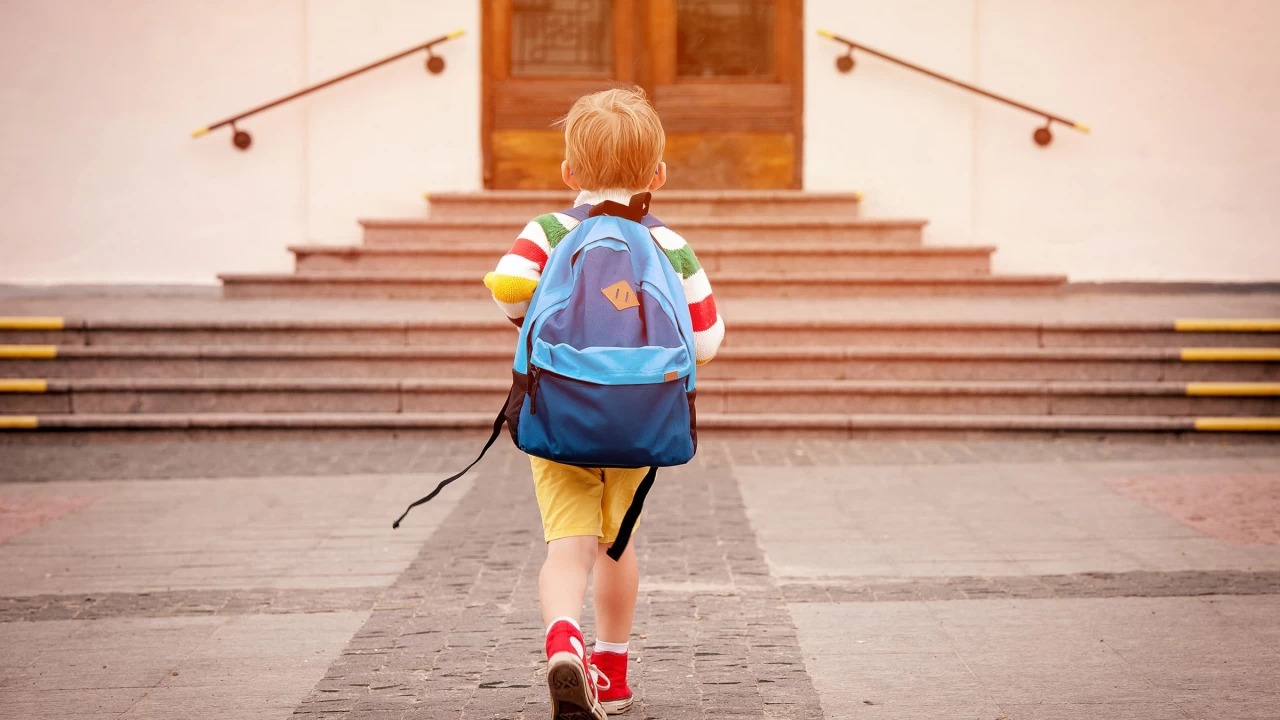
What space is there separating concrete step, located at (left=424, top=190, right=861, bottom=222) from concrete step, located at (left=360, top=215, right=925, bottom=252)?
0.21 m

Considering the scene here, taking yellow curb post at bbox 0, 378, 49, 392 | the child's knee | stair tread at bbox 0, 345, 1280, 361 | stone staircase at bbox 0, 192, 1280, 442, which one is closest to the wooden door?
stone staircase at bbox 0, 192, 1280, 442

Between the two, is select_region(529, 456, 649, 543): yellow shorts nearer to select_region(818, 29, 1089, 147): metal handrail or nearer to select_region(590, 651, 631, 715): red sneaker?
select_region(590, 651, 631, 715): red sneaker

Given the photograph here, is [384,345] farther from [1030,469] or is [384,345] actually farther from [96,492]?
Result: [1030,469]

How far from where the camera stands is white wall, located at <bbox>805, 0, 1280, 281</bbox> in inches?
429

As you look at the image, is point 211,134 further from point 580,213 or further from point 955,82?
point 580,213

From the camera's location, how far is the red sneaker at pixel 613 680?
3.40m

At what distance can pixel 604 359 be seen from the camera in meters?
2.99

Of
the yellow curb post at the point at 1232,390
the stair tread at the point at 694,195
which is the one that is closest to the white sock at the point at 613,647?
the yellow curb post at the point at 1232,390

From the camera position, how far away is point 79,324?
841 cm

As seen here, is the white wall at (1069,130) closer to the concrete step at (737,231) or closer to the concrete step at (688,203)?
the concrete step at (688,203)

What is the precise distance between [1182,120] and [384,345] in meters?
7.13

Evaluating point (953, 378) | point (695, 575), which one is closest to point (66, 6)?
point (953, 378)

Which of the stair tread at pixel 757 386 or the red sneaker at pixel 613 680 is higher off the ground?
the stair tread at pixel 757 386

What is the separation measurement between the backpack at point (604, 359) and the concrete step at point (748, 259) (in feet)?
22.1
